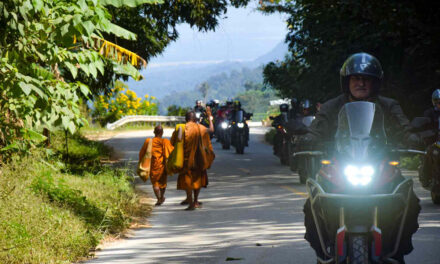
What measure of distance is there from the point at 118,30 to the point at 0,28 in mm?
3669

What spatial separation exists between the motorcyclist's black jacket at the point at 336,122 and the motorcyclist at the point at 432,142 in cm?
543

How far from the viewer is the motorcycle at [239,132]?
1133 inches

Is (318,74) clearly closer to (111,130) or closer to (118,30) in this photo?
(118,30)

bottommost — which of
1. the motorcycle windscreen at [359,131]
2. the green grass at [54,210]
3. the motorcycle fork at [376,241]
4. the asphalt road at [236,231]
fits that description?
the asphalt road at [236,231]

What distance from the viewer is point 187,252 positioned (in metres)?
9.37

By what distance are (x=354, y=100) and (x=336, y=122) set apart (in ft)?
0.84

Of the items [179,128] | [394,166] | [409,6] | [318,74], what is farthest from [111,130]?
[394,166]

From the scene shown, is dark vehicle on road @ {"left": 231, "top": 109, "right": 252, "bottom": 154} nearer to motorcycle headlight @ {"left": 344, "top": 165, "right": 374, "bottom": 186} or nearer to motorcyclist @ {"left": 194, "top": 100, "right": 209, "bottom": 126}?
motorcyclist @ {"left": 194, "top": 100, "right": 209, "bottom": 126}

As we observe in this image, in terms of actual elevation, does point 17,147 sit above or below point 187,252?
above

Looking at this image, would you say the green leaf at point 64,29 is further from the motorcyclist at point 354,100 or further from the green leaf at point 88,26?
the motorcyclist at point 354,100

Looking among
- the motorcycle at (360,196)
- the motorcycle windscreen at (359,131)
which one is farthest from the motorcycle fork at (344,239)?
the motorcycle windscreen at (359,131)

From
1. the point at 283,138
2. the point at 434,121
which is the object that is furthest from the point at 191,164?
the point at 283,138

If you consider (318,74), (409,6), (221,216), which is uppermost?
(409,6)

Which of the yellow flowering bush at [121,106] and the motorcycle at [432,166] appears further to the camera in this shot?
the yellow flowering bush at [121,106]
